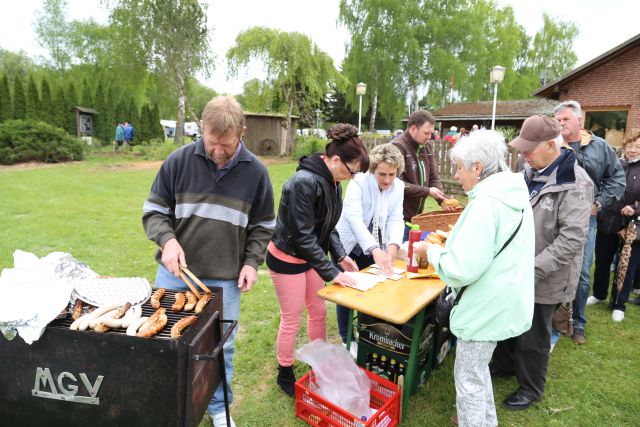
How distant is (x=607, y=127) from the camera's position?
14594 mm

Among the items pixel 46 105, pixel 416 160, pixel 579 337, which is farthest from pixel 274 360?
pixel 46 105

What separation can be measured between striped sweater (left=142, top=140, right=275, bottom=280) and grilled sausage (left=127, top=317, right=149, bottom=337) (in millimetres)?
477

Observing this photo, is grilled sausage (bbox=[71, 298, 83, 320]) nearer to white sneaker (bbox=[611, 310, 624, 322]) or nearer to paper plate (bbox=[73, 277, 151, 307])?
paper plate (bbox=[73, 277, 151, 307])

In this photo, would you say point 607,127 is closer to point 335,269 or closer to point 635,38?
point 635,38

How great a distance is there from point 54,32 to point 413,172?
36620 mm

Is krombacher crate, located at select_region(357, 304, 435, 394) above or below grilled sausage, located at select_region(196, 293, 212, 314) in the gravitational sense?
below

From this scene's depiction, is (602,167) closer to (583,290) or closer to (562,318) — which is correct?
(583,290)

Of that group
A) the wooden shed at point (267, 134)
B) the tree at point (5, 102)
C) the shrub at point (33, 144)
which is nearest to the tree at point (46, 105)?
the tree at point (5, 102)

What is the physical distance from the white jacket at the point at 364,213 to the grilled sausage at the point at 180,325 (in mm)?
1483

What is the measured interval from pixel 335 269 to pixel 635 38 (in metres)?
15.4

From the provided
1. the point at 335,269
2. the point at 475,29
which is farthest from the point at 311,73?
the point at 335,269

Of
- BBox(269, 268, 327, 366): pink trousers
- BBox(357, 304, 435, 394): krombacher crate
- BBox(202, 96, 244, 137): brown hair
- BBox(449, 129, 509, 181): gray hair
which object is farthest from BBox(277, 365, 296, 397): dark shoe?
BBox(449, 129, 509, 181): gray hair

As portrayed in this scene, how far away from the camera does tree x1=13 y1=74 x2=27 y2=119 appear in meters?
21.0

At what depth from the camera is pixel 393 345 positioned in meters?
2.90
